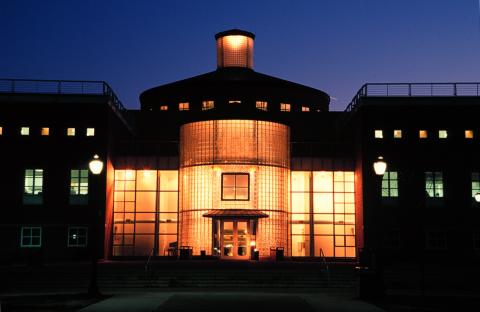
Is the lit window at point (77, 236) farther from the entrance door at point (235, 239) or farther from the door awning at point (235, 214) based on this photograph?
the entrance door at point (235, 239)

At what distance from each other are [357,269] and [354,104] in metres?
28.5

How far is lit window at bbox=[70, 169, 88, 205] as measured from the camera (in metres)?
52.1

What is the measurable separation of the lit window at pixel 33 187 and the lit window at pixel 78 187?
2080 millimetres

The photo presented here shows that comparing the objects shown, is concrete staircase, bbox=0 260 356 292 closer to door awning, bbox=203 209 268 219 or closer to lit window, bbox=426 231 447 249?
door awning, bbox=203 209 268 219

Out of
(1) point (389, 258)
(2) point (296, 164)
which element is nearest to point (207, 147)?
(2) point (296, 164)

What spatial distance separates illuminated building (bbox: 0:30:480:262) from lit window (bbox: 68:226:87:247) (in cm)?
7

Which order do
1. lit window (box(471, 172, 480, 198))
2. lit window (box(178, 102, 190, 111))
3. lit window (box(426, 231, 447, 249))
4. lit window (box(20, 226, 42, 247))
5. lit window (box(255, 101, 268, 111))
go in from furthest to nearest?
1. lit window (box(178, 102, 190, 111))
2. lit window (box(255, 101, 268, 111))
3. lit window (box(471, 172, 480, 198))
4. lit window (box(426, 231, 447, 249))
5. lit window (box(20, 226, 42, 247))

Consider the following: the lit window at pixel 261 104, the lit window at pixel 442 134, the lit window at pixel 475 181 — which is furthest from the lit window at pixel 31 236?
the lit window at pixel 475 181

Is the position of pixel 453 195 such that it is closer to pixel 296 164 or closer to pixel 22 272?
pixel 296 164

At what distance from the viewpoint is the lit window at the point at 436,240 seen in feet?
173

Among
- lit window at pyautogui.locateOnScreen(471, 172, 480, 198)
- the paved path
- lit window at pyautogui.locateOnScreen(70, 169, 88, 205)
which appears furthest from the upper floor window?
the paved path

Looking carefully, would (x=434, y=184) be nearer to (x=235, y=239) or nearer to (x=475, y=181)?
(x=475, y=181)

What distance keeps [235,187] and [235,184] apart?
0.69 ft

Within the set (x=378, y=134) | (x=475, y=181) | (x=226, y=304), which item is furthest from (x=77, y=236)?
(x=226, y=304)
